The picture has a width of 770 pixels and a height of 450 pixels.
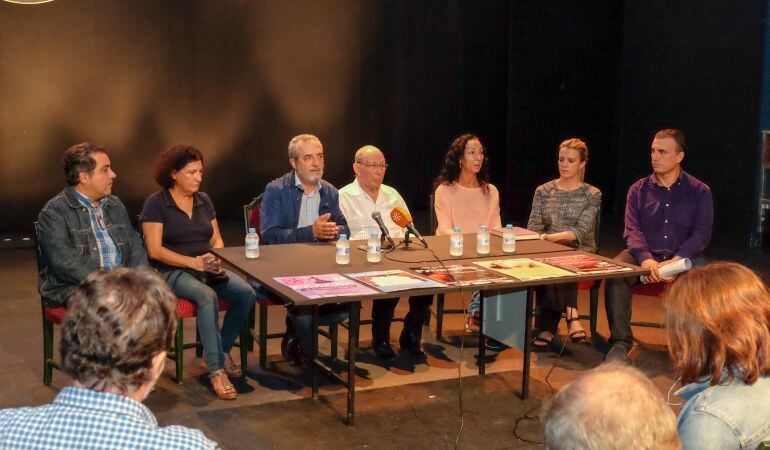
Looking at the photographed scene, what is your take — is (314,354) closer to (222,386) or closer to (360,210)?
(222,386)

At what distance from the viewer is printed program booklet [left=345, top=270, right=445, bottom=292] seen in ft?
11.3

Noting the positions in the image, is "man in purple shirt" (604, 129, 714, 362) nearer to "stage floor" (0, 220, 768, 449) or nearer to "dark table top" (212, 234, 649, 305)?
"stage floor" (0, 220, 768, 449)

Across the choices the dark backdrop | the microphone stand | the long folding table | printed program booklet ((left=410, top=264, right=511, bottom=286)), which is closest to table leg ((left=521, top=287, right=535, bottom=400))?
the long folding table

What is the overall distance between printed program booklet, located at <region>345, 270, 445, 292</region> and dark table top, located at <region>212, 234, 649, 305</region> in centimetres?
4

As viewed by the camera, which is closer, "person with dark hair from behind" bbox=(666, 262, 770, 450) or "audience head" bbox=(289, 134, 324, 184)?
"person with dark hair from behind" bbox=(666, 262, 770, 450)

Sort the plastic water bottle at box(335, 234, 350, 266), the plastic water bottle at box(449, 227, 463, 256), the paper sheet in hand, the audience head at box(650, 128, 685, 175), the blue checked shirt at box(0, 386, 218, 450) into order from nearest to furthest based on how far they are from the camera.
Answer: the blue checked shirt at box(0, 386, 218, 450) → the plastic water bottle at box(335, 234, 350, 266) → the plastic water bottle at box(449, 227, 463, 256) → the paper sheet in hand → the audience head at box(650, 128, 685, 175)

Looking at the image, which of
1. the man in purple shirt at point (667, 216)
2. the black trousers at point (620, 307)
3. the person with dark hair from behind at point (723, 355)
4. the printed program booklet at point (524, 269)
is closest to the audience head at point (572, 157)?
the man in purple shirt at point (667, 216)

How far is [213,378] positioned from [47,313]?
30.7 inches

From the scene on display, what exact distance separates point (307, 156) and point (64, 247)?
1246 mm

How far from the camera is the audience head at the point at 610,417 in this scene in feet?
4.65

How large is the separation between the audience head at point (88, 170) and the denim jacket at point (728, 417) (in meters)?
2.94

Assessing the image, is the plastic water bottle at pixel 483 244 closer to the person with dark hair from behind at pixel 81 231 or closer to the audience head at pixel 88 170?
the person with dark hair from behind at pixel 81 231

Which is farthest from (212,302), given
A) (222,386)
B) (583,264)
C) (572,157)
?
(572,157)

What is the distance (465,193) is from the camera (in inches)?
200
